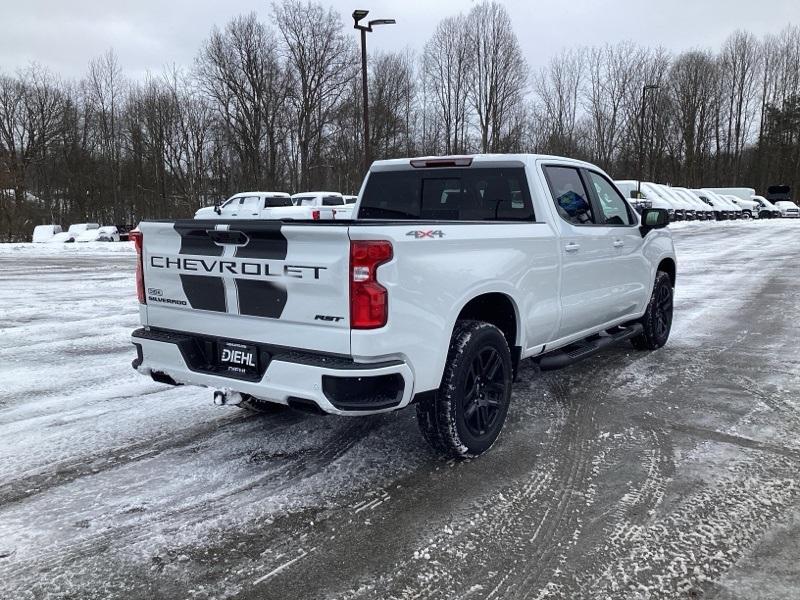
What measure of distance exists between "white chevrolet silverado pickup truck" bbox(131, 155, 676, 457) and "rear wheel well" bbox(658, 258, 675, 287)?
2098 mm

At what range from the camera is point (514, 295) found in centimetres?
415

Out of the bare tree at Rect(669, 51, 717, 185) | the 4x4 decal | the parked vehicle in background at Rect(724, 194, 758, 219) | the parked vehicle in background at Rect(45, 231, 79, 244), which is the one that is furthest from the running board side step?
the bare tree at Rect(669, 51, 717, 185)

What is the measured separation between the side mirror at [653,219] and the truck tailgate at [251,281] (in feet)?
13.5

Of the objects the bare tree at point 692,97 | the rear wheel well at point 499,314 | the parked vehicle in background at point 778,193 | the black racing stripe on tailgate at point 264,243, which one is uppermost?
the bare tree at point 692,97

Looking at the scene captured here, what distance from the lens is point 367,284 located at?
3.10 meters

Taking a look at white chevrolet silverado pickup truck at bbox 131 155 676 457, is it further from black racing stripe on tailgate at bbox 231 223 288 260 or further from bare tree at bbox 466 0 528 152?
bare tree at bbox 466 0 528 152

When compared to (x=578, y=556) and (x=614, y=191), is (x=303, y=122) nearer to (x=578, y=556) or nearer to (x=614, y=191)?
(x=614, y=191)

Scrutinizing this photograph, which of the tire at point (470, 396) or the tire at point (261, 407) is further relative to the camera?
the tire at point (261, 407)

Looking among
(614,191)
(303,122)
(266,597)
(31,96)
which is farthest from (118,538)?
(31,96)

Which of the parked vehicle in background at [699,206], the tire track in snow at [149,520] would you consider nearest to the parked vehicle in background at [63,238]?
the tire track in snow at [149,520]

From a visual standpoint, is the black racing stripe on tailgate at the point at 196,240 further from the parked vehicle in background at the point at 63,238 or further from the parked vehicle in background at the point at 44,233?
the parked vehicle in background at the point at 44,233

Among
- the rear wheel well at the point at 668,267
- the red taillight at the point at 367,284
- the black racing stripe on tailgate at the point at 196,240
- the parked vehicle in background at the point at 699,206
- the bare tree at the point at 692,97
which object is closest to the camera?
the red taillight at the point at 367,284

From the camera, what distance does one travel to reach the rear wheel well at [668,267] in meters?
7.05

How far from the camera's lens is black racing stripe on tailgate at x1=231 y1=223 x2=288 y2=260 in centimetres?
329
